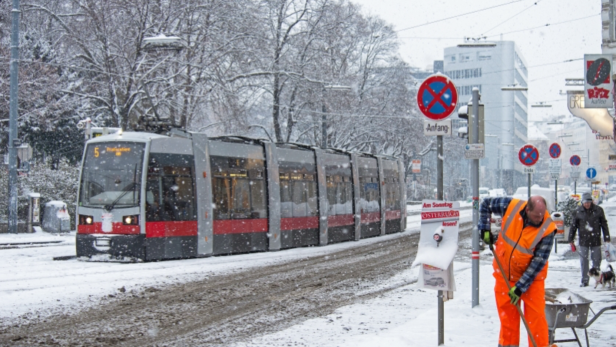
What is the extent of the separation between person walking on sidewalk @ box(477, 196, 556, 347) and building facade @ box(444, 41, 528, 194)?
9513cm

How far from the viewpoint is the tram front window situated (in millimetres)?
16062

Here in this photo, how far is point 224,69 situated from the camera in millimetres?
29641

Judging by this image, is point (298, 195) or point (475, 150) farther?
point (298, 195)

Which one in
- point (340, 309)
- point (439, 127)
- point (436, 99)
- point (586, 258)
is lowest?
point (340, 309)

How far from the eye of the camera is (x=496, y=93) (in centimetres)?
10456

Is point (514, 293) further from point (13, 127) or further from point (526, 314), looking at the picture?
point (13, 127)

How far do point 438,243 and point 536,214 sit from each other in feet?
5.00

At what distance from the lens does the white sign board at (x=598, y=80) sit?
12289 millimetres

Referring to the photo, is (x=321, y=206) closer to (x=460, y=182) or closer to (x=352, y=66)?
(x=352, y=66)

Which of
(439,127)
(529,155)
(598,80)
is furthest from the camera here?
(529,155)

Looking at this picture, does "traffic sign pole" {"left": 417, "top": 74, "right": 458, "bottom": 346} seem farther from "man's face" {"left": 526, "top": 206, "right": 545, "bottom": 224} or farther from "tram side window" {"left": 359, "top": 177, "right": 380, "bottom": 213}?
"tram side window" {"left": 359, "top": 177, "right": 380, "bottom": 213}

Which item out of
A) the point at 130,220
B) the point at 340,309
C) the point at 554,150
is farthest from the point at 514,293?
the point at 554,150

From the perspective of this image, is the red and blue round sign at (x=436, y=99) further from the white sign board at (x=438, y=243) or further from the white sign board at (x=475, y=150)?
the white sign board at (x=475, y=150)

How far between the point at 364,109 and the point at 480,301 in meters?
36.0
